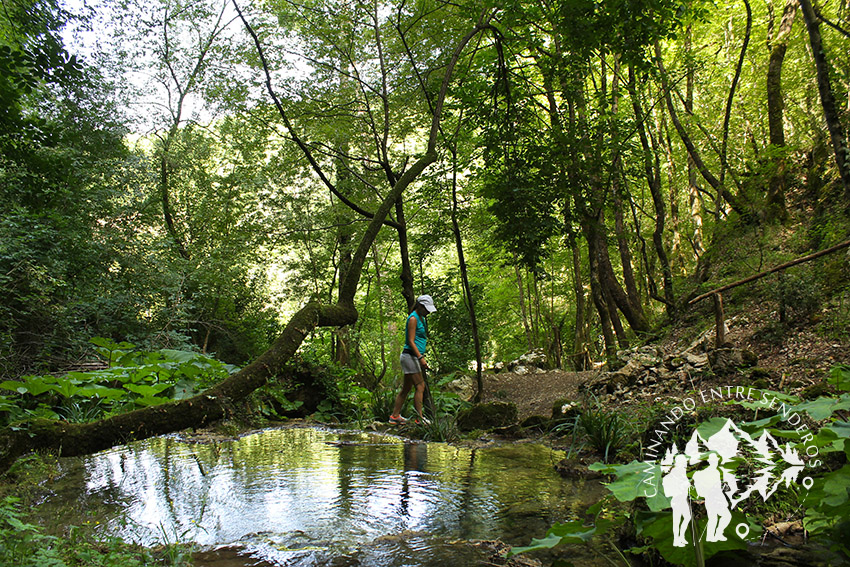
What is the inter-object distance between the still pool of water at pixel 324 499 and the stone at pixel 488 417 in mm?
1500

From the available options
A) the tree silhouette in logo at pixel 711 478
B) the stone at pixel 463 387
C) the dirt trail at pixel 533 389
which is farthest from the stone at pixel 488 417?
the tree silhouette in logo at pixel 711 478

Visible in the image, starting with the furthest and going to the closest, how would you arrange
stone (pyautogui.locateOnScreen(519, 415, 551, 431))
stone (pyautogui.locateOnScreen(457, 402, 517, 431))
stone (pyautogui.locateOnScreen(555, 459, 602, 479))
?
stone (pyautogui.locateOnScreen(457, 402, 517, 431)), stone (pyautogui.locateOnScreen(519, 415, 551, 431)), stone (pyautogui.locateOnScreen(555, 459, 602, 479))

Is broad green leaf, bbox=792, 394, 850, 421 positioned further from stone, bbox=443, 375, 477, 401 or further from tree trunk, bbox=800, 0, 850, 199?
stone, bbox=443, 375, 477, 401

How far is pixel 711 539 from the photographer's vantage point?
1510 mm

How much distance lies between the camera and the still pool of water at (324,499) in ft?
8.77

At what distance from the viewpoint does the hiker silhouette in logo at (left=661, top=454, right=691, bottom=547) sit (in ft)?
4.69

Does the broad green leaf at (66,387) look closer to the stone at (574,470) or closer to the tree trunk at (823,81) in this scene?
the stone at (574,470)

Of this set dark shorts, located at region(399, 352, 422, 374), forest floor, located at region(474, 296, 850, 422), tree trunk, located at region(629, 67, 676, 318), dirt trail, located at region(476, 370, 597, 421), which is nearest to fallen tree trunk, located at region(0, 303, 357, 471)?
dark shorts, located at region(399, 352, 422, 374)

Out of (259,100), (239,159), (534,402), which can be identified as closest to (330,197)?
(239,159)

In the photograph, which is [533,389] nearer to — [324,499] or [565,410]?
[565,410]

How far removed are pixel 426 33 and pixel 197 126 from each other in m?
11.5

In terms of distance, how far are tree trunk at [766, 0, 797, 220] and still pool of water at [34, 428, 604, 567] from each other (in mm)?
7549

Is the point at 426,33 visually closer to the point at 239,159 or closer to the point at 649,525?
the point at 649,525

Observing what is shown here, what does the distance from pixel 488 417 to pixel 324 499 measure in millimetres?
4147
